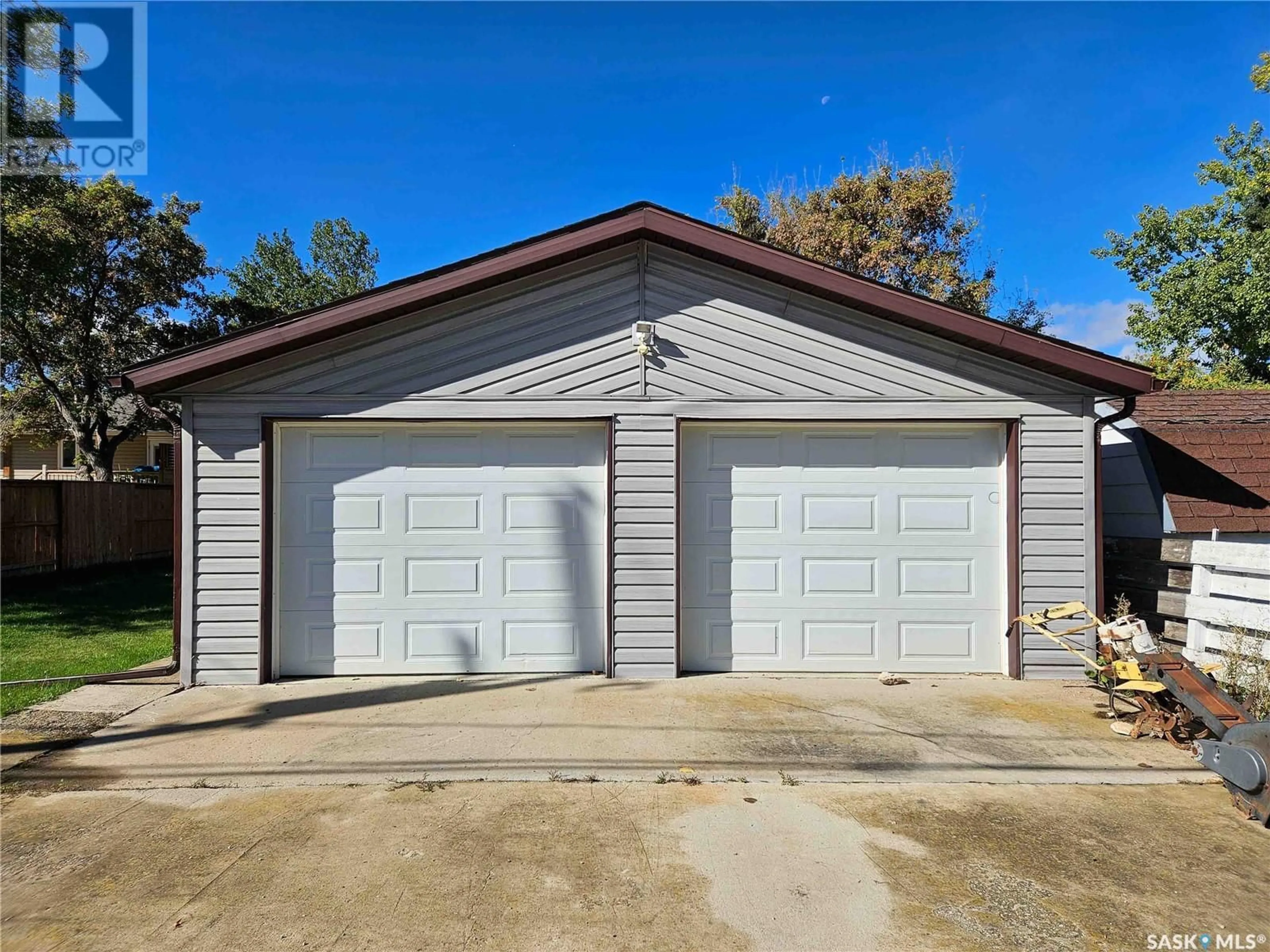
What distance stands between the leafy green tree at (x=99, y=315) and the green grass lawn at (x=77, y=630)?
14.7 ft

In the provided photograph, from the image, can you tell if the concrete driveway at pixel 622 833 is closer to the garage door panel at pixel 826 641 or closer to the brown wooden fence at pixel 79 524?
the garage door panel at pixel 826 641

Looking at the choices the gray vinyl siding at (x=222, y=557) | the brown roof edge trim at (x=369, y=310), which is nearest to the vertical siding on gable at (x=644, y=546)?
the brown roof edge trim at (x=369, y=310)

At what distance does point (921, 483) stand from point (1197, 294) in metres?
16.0

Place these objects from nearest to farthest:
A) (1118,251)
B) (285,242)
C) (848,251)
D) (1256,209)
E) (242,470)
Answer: (242,470)
(848,251)
(1256,209)
(1118,251)
(285,242)

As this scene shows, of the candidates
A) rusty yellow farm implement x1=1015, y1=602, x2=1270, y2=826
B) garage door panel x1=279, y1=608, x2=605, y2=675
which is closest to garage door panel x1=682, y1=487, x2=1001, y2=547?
rusty yellow farm implement x1=1015, y1=602, x2=1270, y2=826

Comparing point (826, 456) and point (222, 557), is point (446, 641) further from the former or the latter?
point (826, 456)

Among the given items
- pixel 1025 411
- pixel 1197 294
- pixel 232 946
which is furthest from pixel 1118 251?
pixel 232 946

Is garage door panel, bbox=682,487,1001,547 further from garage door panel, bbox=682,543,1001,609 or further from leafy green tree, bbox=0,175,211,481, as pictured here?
leafy green tree, bbox=0,175,211,481

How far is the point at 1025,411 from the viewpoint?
5879mm

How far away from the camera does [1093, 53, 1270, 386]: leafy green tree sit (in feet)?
52.3

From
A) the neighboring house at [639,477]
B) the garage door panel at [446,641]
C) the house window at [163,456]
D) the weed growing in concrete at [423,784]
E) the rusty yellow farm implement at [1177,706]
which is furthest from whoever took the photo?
the house window at [163,456]

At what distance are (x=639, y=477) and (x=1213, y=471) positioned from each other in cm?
546

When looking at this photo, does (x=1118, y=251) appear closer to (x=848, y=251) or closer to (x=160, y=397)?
(x=848, y=251)

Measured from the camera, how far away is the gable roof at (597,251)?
5500 mm
